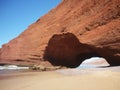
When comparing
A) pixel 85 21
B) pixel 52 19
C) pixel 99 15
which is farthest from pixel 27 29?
pixel 99 15

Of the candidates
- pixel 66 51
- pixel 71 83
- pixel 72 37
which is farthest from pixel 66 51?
pixel 71 83

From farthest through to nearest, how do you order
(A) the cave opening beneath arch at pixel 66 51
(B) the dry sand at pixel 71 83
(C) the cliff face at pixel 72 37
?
(A) the cave opening beneath arch at pixel 66 51 → (C) the cliff face at pixel 72 37 → (B) the dry sand at pixel 71 83

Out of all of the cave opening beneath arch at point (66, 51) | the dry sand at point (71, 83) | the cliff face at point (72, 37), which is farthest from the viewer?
the cave opening beneath arch at point (66, 51)

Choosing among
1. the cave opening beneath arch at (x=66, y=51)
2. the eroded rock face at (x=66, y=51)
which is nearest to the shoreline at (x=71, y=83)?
the cave opening beneath arch at (x=66, y=51)

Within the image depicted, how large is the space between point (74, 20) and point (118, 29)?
782 cm

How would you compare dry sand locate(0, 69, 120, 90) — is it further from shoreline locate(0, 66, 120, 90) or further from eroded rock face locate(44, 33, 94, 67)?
eroded rock face locate(44, 33, 94, 67)

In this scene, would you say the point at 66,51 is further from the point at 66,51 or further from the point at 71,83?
the point at 71,83

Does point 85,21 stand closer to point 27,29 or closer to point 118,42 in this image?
point 118,42

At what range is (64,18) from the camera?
2336cm

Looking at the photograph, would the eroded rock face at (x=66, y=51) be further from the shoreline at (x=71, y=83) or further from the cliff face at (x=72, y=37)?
the shoreline at (x=71, y=83)

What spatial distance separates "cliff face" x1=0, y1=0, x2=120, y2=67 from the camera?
15.0m

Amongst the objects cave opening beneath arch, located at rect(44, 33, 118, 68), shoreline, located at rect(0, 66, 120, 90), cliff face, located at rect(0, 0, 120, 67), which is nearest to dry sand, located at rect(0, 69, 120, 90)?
shoreline, located at rect(0, 66, 120, 90)

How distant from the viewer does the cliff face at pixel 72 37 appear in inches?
591

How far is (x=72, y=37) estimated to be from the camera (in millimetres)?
18984
